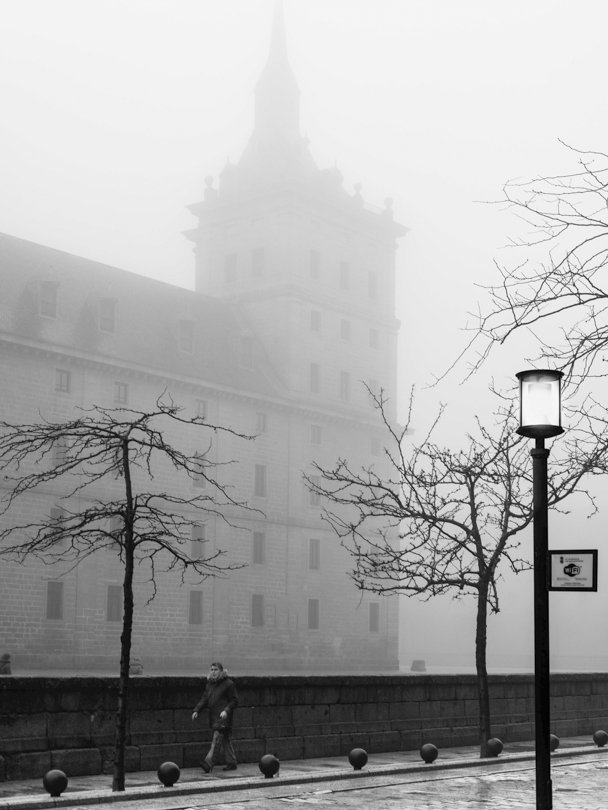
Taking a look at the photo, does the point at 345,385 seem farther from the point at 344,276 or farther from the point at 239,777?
the point at 239,777

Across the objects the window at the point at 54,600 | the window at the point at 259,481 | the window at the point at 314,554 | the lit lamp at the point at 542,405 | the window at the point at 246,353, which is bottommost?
the window at the point at 54,600

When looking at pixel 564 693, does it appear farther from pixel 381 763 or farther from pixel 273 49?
pixel 273 49

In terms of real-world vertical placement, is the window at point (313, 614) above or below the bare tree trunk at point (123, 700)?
below

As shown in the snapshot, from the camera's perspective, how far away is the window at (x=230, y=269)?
74062mm

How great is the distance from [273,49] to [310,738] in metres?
71.3

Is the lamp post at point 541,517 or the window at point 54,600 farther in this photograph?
the window at point 54,600

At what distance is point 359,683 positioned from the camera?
18.1m

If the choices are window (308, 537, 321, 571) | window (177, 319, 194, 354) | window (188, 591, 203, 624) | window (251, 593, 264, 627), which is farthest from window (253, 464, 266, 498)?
window (177, 319, 194, 354)

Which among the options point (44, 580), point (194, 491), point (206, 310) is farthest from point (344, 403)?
point (44, 580)

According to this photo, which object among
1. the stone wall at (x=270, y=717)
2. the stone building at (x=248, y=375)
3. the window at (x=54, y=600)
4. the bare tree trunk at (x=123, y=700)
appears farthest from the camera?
the stone building at (x=248, y=375)

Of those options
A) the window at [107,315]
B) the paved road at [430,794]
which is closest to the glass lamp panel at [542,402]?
the paved road at [430,794]

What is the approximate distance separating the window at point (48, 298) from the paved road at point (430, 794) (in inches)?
1751

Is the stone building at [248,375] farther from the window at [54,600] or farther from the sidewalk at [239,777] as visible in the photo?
the sidewalk at [239,777]

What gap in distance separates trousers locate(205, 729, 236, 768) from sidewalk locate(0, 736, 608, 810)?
179 mm
